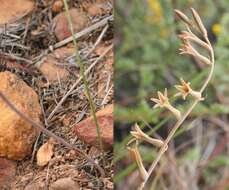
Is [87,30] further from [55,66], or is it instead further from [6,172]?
[6,172]

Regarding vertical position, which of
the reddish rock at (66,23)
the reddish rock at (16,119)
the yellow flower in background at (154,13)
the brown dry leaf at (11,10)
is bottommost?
the yellow flower in background at (154,13)

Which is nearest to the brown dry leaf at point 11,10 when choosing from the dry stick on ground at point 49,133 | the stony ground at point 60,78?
the stony ground at point 60,78

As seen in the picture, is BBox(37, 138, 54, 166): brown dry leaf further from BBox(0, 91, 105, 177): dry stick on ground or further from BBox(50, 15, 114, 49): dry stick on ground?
BBox(50, 15, 114, 49): dry stick on ground

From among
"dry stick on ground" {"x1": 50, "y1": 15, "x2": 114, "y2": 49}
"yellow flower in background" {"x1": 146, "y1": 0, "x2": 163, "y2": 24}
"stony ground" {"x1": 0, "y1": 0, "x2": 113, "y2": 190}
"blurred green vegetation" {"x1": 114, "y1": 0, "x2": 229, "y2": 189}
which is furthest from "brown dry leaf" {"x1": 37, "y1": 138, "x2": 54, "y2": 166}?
"yellow flower in background" {"x1": 146, "y1": 0, "x2": 163, "y2": 24}

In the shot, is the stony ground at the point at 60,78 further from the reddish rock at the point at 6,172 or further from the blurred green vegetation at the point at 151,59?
the blurred green vegetation at the point at 151,59

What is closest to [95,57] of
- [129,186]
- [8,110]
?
[8,110]

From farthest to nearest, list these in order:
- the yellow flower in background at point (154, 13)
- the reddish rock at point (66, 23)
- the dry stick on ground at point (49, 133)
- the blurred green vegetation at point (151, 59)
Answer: the yellow flower in background at point (154, 13), the blurred green vegetation at point (151, 59), the reddish rock at point (66, 23), the dry stick on ground at point (49, 133)

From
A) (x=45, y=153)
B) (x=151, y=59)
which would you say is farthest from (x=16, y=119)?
(x=151, y=59)

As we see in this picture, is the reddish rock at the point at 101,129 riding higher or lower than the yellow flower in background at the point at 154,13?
higher
